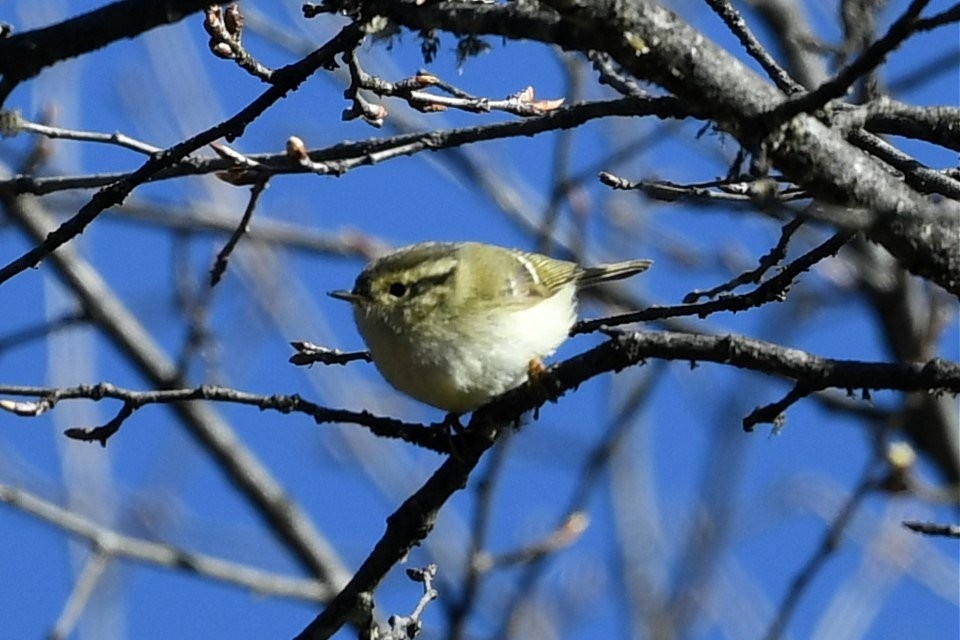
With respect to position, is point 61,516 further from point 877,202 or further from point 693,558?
point 877,202

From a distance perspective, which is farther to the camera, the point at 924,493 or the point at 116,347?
the point at 116,347

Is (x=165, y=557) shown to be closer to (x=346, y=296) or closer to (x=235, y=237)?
(x=346, y=296)

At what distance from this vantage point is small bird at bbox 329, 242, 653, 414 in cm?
391

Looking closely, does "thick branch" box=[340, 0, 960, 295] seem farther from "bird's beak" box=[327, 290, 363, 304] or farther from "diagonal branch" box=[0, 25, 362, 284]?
"bird's beak" box=[327, 290, 363, 304]

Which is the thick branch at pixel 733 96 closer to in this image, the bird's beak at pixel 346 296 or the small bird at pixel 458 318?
the small bird at pixel 458 318

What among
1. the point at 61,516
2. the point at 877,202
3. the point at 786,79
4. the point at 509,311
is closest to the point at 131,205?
the point at 61,516

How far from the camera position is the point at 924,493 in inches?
218

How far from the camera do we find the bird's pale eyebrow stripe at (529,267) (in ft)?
15.2

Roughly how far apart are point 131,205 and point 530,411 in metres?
5.21

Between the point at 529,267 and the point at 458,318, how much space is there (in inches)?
25.6

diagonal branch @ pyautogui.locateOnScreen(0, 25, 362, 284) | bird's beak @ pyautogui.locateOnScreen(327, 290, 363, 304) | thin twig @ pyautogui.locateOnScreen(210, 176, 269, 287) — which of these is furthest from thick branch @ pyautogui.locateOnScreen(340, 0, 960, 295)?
bird's beak @ pyautogui.locateOnScreen(327, 290, 363, 304)

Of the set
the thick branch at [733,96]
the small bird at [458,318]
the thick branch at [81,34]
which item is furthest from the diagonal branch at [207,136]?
the small bird at [458,318]

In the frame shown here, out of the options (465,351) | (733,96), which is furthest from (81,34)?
(465,351)

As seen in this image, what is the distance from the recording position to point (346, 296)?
430 cm
